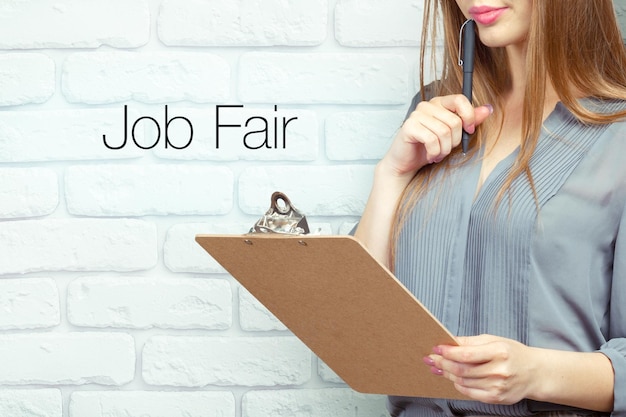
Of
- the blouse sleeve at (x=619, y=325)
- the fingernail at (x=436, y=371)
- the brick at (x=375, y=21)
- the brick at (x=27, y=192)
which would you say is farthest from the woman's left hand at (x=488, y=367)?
the brick at (x=27, y=192)

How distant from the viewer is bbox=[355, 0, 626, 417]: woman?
1.07 metres

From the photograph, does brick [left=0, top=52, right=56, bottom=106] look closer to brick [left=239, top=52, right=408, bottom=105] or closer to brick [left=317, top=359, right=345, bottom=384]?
brick [left=239, top=52, right=408, bottom=105]

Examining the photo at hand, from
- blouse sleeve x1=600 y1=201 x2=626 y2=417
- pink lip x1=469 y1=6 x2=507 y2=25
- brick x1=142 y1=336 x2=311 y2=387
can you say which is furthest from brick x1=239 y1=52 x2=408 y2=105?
blouse sleeve x1=600 y1=201 x2=626 y2=417

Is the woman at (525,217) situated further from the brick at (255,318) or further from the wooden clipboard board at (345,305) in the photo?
the brick at (255,318)

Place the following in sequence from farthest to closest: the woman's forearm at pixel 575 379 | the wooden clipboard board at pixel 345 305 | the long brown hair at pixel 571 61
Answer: the long brown hair at pixel 571 61
the woman's forearm at pixel 575 379
the wooden clipboard board at pixel 345 305

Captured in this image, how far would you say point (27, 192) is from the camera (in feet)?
4.69

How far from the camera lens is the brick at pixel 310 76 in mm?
1419

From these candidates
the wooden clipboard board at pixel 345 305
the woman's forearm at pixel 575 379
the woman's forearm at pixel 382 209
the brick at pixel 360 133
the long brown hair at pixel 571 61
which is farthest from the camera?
the brick at pixel 360 133

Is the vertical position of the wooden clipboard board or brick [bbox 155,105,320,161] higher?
brick [bbox 155,105,320,161]

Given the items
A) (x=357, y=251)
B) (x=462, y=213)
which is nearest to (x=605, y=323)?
(x=462, y=213)

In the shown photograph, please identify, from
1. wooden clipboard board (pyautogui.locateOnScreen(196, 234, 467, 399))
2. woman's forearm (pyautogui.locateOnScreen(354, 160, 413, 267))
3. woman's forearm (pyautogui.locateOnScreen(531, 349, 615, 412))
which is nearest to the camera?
wooden clipboard board (pyautogui.locateOnScreen(196, 234, 467, 399))

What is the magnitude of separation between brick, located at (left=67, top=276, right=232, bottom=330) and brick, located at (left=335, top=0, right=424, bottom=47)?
414mm

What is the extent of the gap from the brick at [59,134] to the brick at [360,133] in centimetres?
29

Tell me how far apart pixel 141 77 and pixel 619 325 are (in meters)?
0.76
